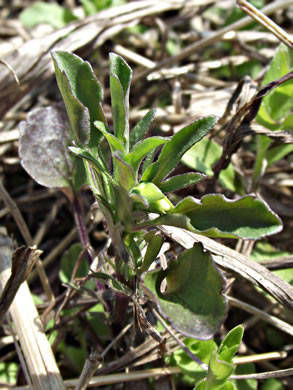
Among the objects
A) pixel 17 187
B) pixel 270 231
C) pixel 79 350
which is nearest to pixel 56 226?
pixel 17 187

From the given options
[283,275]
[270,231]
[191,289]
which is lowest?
[283,275]

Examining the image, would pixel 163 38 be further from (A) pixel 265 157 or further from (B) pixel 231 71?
(A) pixel 265 157

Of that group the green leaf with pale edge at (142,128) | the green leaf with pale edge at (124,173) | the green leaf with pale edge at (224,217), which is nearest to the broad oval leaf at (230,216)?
the green leaf with pale edge at (224,217)

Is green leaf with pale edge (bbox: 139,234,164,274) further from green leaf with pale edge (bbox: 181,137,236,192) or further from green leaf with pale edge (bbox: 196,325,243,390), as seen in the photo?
green leaf with pale edge (bbox: 181,137,236,192)

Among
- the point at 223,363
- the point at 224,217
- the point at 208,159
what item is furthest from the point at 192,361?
the point at 208,159

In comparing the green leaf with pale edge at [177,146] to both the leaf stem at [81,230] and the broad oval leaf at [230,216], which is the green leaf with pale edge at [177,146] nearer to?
the broad oval leaf at [230,216]

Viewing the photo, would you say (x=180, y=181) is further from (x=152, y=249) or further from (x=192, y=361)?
(x=192, y=361)
